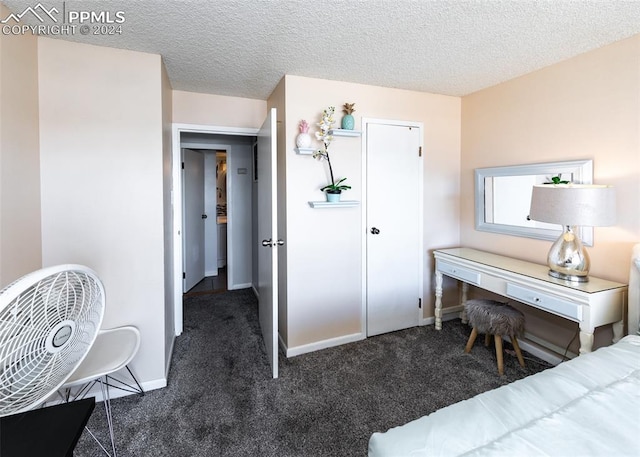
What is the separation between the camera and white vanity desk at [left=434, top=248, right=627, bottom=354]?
173cm

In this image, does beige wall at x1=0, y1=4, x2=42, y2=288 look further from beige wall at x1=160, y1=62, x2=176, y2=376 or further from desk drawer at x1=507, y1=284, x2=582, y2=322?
desk drawer at x1=507, y1=284, x2=582, y2=322

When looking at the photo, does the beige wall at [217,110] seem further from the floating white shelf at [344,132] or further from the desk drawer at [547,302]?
the desk drawer at [547,302]

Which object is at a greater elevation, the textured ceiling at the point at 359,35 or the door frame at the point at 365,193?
the textured ceiling at the point at 359,35

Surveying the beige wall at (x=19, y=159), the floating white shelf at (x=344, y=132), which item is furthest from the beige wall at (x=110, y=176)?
the floating white shelf at (x=344, y=132)

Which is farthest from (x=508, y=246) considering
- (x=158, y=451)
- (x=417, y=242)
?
(x=158, y=451)

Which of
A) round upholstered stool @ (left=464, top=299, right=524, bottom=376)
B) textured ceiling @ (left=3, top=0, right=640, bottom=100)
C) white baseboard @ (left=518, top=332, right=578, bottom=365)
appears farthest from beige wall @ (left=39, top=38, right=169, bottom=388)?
white baseboard @ (left=518, top=332, right=578, bottom=365)

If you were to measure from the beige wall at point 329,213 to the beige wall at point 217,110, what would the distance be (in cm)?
75

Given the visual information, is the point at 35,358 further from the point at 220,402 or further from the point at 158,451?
the point at 220,402

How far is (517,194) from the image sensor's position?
2525 millimetres

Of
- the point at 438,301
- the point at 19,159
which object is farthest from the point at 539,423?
the point at 19,159

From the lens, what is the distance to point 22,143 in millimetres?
1619

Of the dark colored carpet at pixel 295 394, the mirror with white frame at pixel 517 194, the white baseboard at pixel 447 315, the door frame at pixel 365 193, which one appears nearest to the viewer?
the dark colored carpet at pixel 295 394

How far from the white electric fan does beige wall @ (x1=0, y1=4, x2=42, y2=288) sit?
0.71 meters

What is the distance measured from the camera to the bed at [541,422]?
778mm
